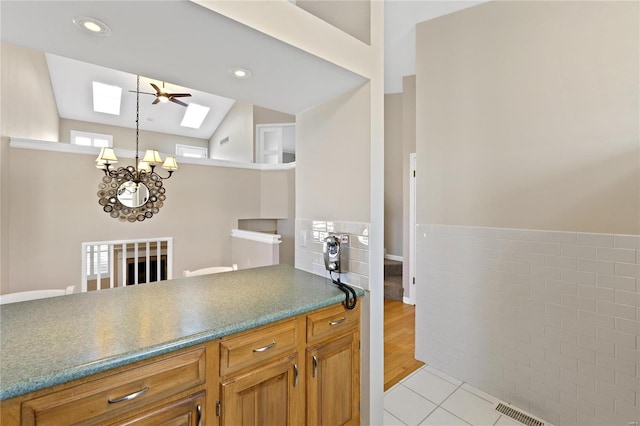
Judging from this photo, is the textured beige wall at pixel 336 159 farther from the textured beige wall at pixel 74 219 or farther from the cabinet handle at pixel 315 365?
the textured beige wall at pixel 74 219

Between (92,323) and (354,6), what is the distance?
2.04 m

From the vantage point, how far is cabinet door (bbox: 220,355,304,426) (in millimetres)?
1110

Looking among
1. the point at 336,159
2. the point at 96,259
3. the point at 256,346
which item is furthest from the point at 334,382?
the point at 96,259

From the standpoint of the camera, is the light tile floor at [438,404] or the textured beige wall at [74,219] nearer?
the light tile floor at [438,404]

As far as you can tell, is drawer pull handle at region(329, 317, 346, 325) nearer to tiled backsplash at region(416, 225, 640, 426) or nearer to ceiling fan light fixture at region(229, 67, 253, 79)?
tiled backsplash at region(416, 225, 640, 426)

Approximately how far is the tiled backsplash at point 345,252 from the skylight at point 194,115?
6.11m

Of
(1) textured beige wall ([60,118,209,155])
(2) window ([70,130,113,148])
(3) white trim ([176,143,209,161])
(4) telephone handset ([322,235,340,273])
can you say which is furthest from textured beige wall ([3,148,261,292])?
(3) white trim ([176,143,209,161])

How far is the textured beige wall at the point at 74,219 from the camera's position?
3.29 metres

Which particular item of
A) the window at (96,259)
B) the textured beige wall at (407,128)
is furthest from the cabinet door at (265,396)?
the window at (96,259)

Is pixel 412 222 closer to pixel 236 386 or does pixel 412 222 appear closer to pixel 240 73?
pixel 240 73

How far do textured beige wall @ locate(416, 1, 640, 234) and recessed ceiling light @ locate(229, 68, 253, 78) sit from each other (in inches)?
64.9

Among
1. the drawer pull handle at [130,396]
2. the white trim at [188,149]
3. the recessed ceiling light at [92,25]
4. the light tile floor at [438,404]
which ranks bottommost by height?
the light tile floor at [438,404]

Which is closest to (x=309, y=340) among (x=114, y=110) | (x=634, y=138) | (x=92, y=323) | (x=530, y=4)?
(x=92, y=323)

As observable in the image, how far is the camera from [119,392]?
2.90 ft
